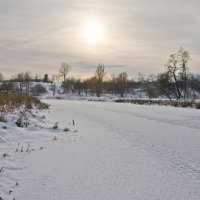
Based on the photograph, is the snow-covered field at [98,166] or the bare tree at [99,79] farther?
the bare tree at [99,79]

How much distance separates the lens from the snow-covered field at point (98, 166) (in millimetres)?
3477

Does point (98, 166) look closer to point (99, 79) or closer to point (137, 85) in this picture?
point (99, 79)

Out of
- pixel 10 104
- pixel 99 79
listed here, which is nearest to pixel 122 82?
pixel 99 79

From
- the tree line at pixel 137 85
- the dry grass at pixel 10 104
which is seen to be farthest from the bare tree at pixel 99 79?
the dry grass at pixel 10 104

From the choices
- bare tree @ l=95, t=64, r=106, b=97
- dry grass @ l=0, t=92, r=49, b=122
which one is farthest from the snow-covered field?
bare tree @ l=95, t=64, r=106, b=97

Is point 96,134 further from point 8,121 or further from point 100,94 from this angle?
point 100,94

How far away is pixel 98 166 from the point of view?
4.62 metres

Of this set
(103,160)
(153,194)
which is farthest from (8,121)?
(153,194)

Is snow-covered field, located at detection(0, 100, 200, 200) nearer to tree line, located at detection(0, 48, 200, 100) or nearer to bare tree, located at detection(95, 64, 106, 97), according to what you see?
tree line, located at detection(0, 48, 200, 100)

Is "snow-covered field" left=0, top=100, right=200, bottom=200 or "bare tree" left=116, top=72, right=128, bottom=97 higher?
"bare tree" left=116, top=72, right=128, bottom=97

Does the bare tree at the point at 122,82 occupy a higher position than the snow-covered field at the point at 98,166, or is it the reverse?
the bare tree at the point at 122,82

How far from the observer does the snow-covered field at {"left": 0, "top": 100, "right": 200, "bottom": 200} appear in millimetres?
3477

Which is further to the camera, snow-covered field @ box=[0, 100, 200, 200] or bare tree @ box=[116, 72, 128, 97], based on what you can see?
bare tree @ box=[116, 72, 128, 97]

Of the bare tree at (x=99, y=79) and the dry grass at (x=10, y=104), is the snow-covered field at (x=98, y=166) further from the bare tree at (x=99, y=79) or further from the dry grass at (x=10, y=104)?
the bare tree at (x=99, y=79)
